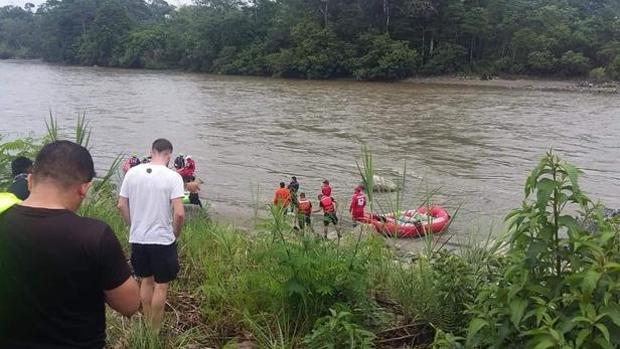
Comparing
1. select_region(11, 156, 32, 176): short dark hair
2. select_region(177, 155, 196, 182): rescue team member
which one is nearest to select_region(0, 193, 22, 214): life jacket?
select_region(11, 156, 32, 176): short dark hair

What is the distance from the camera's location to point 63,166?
93.5 inches

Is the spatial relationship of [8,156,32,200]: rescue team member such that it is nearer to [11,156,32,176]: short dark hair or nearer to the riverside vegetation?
[11,156,32,176]: short dark hair

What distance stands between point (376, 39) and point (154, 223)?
204 ft

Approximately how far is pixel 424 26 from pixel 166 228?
65.7 metres

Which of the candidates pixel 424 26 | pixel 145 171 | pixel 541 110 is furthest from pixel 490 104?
pixel 145 171

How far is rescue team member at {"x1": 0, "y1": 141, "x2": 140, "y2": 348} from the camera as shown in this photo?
7.27 ft

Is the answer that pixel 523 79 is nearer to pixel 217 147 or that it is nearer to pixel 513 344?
pixel 217 147

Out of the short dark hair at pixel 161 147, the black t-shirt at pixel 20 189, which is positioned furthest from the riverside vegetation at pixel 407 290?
the black t-shirt at pixel 20 189

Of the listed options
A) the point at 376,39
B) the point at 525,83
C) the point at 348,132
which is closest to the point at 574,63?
the point at 525,83

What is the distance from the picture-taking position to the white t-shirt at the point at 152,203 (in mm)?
4363

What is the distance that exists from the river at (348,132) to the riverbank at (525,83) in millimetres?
2800

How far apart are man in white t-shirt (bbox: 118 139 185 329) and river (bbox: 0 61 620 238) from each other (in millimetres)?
5043

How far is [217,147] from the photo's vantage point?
960 inches

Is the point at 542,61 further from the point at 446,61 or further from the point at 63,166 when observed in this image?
the point at 63,166
